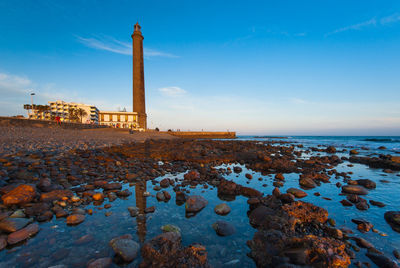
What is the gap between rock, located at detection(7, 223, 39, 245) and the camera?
306 cm

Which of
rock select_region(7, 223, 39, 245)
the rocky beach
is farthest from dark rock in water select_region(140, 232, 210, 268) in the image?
rock select_region(7, 223, 39, 245)

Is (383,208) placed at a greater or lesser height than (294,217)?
lesser

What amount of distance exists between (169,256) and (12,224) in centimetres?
334

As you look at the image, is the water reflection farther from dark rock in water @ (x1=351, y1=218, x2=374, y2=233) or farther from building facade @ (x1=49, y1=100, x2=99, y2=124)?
building facade @ (x1=49, y1=100, x2=99, y2=124)

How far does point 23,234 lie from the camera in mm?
3227

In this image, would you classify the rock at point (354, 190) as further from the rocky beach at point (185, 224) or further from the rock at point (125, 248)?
the rock at point (125, 248)

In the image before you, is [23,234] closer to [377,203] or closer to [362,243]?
[362,243]

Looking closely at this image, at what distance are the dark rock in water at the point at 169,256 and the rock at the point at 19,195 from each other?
3.79 metres

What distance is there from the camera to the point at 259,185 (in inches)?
280

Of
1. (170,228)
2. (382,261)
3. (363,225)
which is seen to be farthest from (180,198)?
(363,225)

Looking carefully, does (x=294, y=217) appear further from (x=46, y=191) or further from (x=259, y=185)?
(x=46, y=191)

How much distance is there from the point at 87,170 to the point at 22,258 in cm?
543

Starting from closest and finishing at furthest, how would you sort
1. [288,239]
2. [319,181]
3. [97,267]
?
[97,267], [288,239], [319,181]

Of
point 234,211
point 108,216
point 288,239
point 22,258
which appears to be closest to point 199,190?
point 234,211
